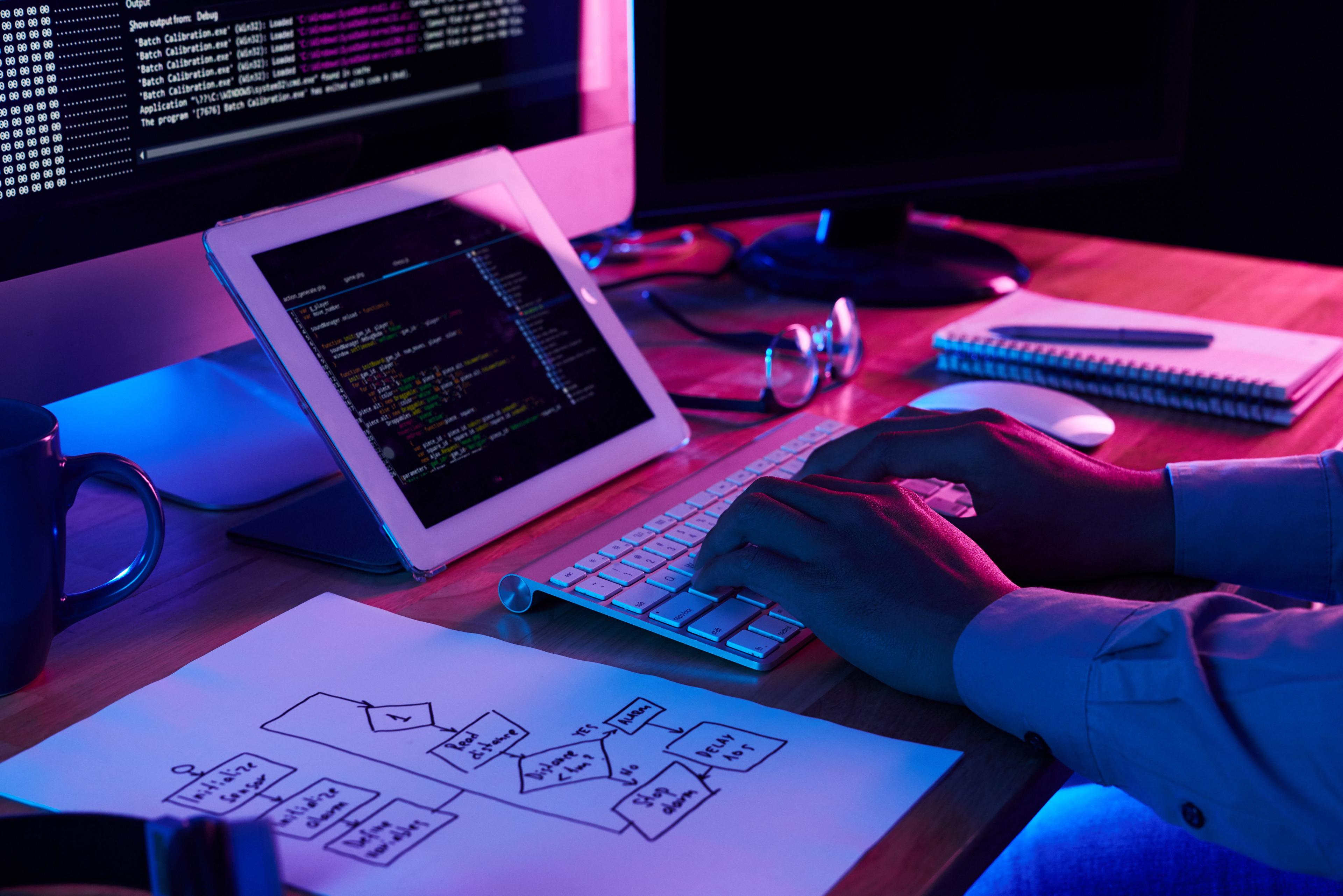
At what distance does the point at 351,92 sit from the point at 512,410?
28 cm

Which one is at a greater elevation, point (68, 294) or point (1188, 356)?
point (68, 294)

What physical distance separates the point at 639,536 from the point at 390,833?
28cm

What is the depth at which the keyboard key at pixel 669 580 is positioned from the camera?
26.8 inches

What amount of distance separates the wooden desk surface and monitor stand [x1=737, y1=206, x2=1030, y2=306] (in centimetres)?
6

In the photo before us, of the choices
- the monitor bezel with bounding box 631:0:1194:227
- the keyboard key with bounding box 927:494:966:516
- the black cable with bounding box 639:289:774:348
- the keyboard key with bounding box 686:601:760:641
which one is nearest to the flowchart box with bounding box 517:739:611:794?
the keyboard key with bounding box 686:601:760:641

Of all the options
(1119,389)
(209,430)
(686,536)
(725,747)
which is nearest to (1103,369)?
(1119,389)

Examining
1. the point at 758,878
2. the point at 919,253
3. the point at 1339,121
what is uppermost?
the point at 1339,121

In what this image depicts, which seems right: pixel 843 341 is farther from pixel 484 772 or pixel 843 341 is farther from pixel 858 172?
pixel 484 772

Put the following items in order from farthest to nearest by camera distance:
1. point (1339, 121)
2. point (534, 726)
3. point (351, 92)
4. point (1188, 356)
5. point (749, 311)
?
point (1339, 121), point (749, 311), point (1188, 356), point (351, 92), point (534, 726)

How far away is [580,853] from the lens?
19.1 inches

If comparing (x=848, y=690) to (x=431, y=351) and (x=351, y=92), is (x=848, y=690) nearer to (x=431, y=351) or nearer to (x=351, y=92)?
(x=431, y=351)

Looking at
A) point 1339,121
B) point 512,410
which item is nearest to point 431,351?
point 512,410

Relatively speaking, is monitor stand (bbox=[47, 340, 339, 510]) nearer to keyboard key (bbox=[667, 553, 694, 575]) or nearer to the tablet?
the tablet

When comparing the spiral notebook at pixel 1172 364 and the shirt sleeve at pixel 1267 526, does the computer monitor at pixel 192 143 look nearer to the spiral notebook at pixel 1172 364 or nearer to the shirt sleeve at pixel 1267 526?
the spiral notebook at pixel 1172 364
